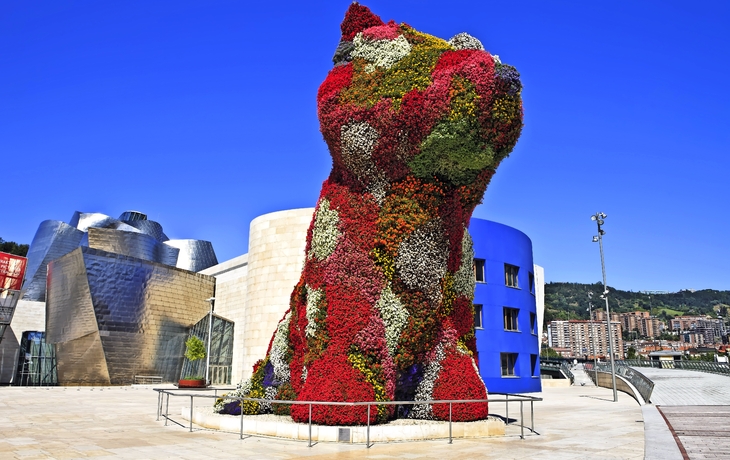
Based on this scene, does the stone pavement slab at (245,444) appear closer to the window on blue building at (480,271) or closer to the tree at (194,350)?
the window on blue building at (480,271)

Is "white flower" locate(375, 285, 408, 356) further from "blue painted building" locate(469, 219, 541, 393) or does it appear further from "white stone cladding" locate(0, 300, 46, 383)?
"white stone cladding" locate(0, 300, 46, 383)

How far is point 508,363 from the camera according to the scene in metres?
31.3

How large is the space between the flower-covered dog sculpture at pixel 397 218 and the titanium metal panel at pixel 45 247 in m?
49.3

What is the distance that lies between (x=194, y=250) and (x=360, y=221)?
187 ft

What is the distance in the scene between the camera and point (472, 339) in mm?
10766

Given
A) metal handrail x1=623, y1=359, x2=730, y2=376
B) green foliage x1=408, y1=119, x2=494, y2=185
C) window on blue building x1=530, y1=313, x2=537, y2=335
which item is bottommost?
metal handrail x1=623, y1=359, x2=730, y2=376

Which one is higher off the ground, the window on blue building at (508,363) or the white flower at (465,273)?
the white flower at (465,273)

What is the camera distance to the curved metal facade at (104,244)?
50375 mm

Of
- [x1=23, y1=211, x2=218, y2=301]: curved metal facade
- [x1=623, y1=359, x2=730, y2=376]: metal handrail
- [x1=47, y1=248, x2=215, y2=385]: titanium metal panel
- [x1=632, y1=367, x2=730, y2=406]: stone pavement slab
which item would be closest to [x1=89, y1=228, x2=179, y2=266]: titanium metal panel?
[x1=23, y1=211, x2=218, y2=301]: curved metal facade

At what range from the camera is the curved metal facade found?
50.4 meters

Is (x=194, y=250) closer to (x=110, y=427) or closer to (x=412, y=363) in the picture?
(x=110, y=427)

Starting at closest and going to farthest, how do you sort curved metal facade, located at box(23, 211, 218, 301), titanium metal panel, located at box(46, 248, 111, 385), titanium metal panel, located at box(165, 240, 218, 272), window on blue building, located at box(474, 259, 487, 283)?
window on blue building, located at box(474, 259, 487, 283), titanium metal panel, located at box(46, 248, 111, 385), curved metal facade, located at box(23, 211, 218, 301), titanium metal panel, located at box(165, 240, 218, 272)

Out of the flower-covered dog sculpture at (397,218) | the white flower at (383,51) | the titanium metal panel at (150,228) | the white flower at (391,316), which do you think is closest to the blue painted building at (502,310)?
the flower-covered dog sculpture at (397,218)

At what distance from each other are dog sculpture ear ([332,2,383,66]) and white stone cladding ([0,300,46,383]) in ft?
128
